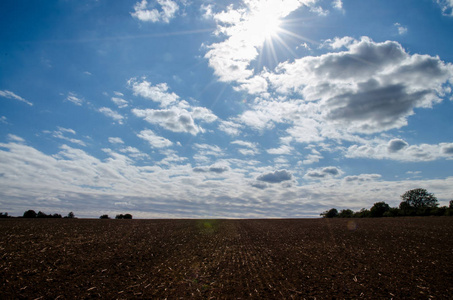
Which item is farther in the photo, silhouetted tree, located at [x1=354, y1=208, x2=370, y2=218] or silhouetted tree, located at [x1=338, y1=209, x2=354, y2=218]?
silhouetted tree, located at [x1=338, y1=209, x2=354, y2=218]

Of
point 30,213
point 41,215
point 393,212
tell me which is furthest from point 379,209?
point 30,213

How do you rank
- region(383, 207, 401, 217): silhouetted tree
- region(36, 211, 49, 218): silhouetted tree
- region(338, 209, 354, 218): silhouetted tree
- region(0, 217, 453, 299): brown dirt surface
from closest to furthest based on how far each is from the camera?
region(0, 217, 453, 299): brown dirt surface → region(36, 211, 49, 218): silhouetted tree → region(383, 207, 401, 217): silhouetted tree → region(338, 209, 354, 218): silhouetted tree

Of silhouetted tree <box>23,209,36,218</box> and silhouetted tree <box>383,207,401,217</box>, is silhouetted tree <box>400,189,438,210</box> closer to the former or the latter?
silhouetted tree <box>383,207,401,217</box>

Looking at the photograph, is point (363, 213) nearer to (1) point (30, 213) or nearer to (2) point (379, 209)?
(2) point (379, 209)

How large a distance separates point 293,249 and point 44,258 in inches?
915

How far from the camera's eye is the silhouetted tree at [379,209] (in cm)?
11538

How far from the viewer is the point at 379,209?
381ft

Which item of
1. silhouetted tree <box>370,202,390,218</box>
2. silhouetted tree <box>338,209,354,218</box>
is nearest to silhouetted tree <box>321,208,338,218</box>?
silhouetted tree <box>338,209,354,218</box>

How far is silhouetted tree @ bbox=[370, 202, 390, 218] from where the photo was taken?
115375 millimetres

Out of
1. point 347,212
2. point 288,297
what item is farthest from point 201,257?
point 347,212

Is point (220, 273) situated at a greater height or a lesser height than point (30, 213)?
lesser

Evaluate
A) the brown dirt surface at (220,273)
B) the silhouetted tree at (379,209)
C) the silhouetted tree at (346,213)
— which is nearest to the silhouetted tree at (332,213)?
the silhouetted tree at (346,213)

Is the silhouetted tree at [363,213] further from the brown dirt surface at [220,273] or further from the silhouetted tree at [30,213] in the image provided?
the silhouetted tree at [30,213]

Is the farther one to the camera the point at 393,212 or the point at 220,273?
the point at 393,212
